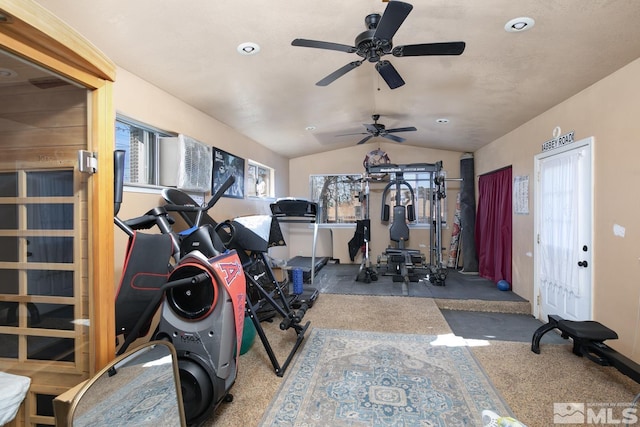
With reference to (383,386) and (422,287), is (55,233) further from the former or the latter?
(422,287)

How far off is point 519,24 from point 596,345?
2678mm

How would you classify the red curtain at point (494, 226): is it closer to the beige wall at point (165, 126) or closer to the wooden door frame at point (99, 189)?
the beige wall at point (165, 126)

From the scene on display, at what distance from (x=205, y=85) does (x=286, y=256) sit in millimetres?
4814

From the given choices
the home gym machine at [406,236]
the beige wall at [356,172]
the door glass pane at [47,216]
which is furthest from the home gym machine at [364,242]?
the door glass pane at [47,216]

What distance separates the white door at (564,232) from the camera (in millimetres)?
3131

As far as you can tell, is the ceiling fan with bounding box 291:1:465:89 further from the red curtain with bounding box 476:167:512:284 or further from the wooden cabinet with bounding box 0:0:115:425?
the red curtain with bounding box 476:167:512:284

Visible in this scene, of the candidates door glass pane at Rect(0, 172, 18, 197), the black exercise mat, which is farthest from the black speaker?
the black exercise mat

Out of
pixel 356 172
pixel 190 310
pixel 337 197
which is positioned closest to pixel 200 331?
pixel 190 310

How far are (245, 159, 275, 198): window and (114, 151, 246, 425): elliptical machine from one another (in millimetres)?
3430

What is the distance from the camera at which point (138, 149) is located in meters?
2.98

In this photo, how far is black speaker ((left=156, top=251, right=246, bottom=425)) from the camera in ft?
5.62

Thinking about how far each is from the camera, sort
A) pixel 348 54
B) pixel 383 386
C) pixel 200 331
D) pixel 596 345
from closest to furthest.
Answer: pixel 200 331, pixel 383 386, pixel 596 345, pixel 348 54

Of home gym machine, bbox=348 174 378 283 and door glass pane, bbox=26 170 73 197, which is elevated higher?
door glass pane, bbox=26 170 73 197

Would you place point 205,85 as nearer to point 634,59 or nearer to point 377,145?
point 634,59
